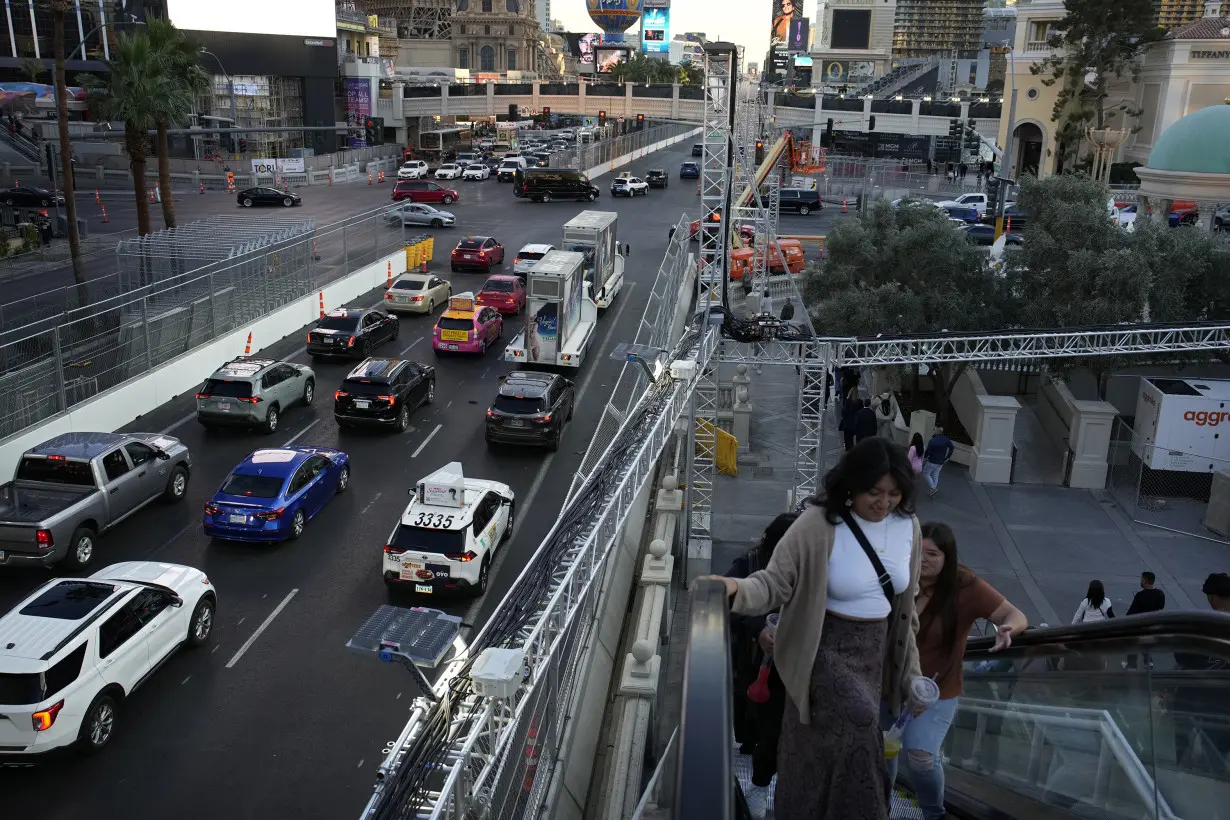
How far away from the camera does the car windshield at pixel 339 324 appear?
92.7ft

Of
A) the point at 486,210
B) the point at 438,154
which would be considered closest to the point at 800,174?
the point at 486,210

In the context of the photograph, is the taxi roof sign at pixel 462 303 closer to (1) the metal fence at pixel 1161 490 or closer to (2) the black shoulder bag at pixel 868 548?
(1) the metal fence at pixel 1161 490

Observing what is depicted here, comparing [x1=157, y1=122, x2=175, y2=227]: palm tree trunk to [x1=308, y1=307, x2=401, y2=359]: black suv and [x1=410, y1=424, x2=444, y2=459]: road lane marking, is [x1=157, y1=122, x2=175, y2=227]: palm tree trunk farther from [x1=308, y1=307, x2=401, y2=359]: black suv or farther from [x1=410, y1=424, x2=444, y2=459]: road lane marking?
[x1=410, y1=424, x2=444, y2=459]: road lane marking

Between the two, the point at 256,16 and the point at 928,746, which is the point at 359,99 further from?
the point at 928,746

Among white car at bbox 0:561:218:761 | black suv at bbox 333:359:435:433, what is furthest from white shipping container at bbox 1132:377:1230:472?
white car at bbox 0:561:218:761

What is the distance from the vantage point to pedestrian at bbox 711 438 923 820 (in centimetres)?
394

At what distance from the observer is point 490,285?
34.5m

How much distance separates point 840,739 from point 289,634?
1241cm

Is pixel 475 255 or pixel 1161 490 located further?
pixel 475 255

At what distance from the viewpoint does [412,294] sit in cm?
3378

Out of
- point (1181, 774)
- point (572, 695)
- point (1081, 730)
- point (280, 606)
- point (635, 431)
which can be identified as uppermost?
point (1181, 774)

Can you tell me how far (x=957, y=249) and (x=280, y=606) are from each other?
17838 millimetres

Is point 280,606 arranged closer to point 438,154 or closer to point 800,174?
point 800,174

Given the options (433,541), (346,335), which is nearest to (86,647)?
(433,541)
